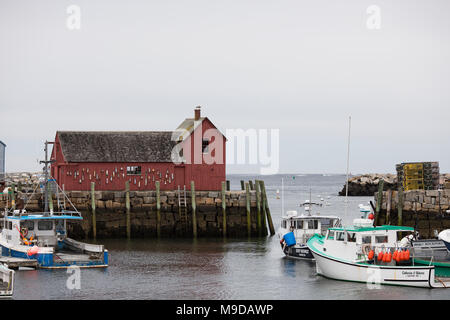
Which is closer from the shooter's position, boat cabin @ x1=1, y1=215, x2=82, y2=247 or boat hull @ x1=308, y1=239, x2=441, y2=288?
boat hull @ x1=308, y1=239, x2=441, y2=288

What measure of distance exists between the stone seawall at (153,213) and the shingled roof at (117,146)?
2.86 m

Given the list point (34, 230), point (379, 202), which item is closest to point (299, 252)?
point (379, 202)

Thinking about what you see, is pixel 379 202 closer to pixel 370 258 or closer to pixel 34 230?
pixel 370 258

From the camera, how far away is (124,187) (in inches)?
1924

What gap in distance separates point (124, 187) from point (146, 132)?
411cm

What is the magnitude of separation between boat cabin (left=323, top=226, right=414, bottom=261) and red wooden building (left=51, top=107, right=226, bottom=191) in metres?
18.2

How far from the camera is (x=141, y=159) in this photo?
1935 inches

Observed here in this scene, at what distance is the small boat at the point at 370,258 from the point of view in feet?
98.6

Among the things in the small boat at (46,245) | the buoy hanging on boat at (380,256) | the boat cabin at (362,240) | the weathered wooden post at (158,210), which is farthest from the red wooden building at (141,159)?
the buoy hanging on boat at (380,256)

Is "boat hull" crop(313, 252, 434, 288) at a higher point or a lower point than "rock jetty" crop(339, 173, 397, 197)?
lower

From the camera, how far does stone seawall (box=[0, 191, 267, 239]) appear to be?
46.5m

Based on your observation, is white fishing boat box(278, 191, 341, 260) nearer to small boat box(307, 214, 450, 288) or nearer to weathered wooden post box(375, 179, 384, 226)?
weathered wooden post box(375, 179, 384, 226)

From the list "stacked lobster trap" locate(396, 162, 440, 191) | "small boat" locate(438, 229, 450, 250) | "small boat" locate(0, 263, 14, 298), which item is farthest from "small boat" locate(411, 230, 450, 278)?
"stacked lobster trap" locate(396, 162, 440, 191)
